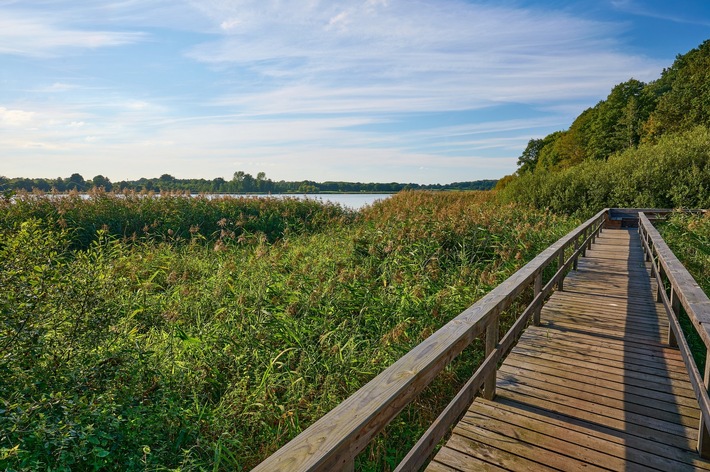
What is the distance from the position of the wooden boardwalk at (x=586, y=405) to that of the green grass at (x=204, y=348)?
2.72ft

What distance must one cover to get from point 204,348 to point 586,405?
3801mm

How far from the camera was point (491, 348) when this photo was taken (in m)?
3.48

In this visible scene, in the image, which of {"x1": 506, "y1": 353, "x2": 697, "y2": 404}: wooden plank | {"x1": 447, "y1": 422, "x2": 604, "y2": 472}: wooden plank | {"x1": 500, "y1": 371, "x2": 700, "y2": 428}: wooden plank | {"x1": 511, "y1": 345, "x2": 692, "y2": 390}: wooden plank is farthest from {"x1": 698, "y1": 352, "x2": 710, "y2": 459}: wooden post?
{"x1": 511, "y1": 345, "x2": 692, "y2": 390}: wooden plank

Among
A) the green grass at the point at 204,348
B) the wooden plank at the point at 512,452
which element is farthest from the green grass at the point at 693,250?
the wooden plank at the point at 512,452

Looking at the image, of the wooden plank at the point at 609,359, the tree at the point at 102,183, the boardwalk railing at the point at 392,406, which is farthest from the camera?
the tree at the point at 102,183

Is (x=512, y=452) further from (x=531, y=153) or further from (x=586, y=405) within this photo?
(x=531, y=153)

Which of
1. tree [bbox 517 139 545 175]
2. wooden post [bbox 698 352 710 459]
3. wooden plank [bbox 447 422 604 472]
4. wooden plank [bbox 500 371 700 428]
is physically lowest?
wooden plank [bbox 447 422 604 472]

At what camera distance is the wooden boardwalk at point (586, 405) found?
9.09ft

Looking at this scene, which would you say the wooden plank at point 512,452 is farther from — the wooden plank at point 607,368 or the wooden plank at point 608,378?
the wooden plank at point 607,368

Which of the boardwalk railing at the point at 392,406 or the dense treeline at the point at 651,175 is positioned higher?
the dense treeline at the point at 651,175

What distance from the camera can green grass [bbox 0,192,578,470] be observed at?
2980 mm

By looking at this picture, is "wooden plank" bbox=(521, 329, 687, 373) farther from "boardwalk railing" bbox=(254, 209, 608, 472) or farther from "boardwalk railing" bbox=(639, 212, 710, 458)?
"boardwalk railing" bbox=(254, 209, 608, 472)

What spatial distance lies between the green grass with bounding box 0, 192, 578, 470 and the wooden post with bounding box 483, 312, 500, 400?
2.61 feet

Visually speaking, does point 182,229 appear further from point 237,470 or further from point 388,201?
point 237,470
